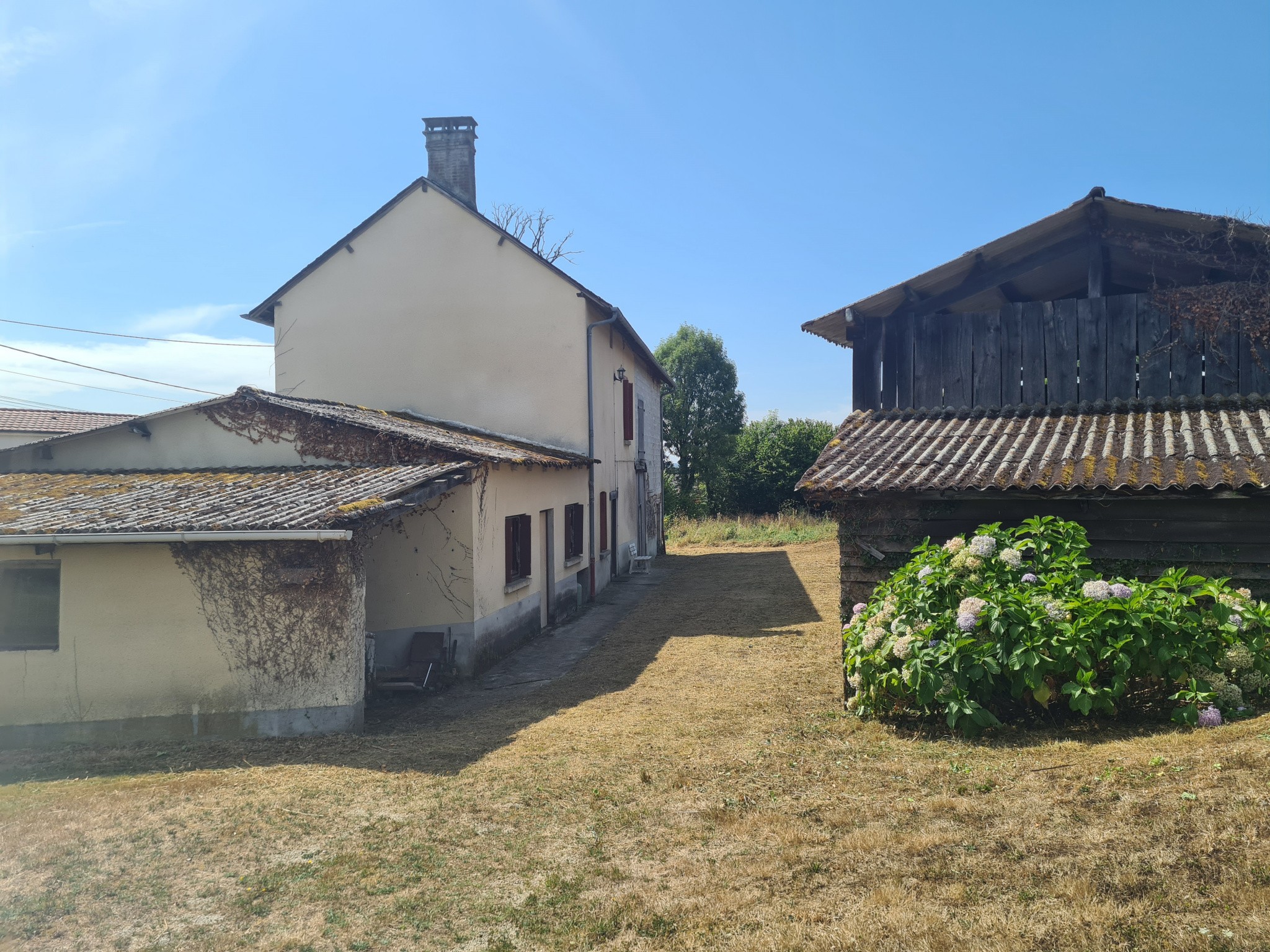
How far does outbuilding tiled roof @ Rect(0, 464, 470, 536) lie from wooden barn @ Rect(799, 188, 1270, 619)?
4.63 metres

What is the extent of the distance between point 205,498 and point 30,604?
2.02 m

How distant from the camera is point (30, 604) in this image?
8648 mm

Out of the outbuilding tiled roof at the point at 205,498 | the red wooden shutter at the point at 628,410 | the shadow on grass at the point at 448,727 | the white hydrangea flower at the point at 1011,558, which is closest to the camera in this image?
the white hydrangea flower at the point at 1011,558

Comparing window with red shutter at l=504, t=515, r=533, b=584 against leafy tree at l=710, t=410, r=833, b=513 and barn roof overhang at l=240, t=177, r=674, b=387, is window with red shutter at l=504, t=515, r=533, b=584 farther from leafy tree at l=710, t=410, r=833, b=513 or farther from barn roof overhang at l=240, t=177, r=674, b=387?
leafy tree at l=710, t=410, r=833, b=513

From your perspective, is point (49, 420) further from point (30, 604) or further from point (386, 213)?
point (30, 604)

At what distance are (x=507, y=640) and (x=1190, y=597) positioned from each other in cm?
868

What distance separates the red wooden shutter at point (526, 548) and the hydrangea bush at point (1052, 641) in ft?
22.4

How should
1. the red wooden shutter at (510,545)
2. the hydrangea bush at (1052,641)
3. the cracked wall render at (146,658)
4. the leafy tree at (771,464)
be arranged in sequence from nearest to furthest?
the hydrangea bush at (1052,641)
the cracked wall render at (146,658)
the red wooden shutter at (510,545)
the leafy tree at (771,464)

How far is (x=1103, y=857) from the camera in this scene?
13.0 ft

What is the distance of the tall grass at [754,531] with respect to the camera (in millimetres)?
26578

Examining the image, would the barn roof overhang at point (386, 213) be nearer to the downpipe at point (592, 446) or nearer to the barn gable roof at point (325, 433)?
the downpipe at point (592, 446)

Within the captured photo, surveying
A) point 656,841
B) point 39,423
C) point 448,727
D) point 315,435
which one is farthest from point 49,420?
point 656,841

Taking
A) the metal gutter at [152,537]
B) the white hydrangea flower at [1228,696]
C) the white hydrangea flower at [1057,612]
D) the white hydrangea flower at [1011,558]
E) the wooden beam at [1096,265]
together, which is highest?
the wooden beam at [1096,265]

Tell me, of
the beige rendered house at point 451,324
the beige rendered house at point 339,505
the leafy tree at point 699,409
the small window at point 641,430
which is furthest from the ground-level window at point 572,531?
the leafy tree at point 699,409
